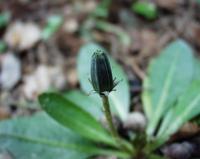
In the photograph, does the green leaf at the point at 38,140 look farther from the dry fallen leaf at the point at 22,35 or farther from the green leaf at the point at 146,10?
the green leaf at the point at 146,10

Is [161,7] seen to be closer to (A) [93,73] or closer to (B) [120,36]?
(B) [120,36]

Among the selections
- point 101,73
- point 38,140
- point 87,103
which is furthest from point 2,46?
point 101,73

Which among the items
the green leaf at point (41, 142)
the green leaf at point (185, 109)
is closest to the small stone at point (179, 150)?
the green leaf at point (185, 109)

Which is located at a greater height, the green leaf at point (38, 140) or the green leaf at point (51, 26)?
the green leaf at point (51, 26)

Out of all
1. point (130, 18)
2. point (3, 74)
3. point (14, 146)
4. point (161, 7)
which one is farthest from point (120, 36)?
point (14, 146)

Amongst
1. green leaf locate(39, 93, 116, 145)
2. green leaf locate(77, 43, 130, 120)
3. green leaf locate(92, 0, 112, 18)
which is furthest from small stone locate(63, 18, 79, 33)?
green leaf locate(39, 93, 116, 145)

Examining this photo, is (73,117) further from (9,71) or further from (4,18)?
(4,18)
